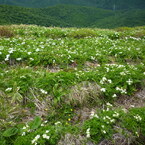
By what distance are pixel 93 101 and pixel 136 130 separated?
1.89 metres

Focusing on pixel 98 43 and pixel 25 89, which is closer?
pixel 25 89

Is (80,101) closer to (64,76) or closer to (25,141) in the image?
(64,76)

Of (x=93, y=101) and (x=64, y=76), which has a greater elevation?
(x=64, y=76)

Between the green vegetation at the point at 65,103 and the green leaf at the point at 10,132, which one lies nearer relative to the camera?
the green leaf at the point at 10,132

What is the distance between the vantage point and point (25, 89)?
5.43m

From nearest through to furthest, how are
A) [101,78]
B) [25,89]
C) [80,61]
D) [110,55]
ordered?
1. [25,89]
2. [101,78]
3. [80,61]
4. [110,55]

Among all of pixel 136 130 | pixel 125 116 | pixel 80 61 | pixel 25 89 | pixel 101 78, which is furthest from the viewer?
pixel 80 61

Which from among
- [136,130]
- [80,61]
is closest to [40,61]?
[80,61]

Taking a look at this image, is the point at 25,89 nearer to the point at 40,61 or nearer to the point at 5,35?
the point at 40,61

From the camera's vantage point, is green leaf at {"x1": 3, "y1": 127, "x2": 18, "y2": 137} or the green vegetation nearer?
green leaf at {"x1": 3, "y1": 127, "x2": 18, "y2": 137}

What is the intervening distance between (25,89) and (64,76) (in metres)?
1.69

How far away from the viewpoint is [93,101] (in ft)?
18.7

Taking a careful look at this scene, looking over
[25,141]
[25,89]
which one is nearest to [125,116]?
[25,141]

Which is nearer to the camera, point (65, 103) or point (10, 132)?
point (10, 132)
